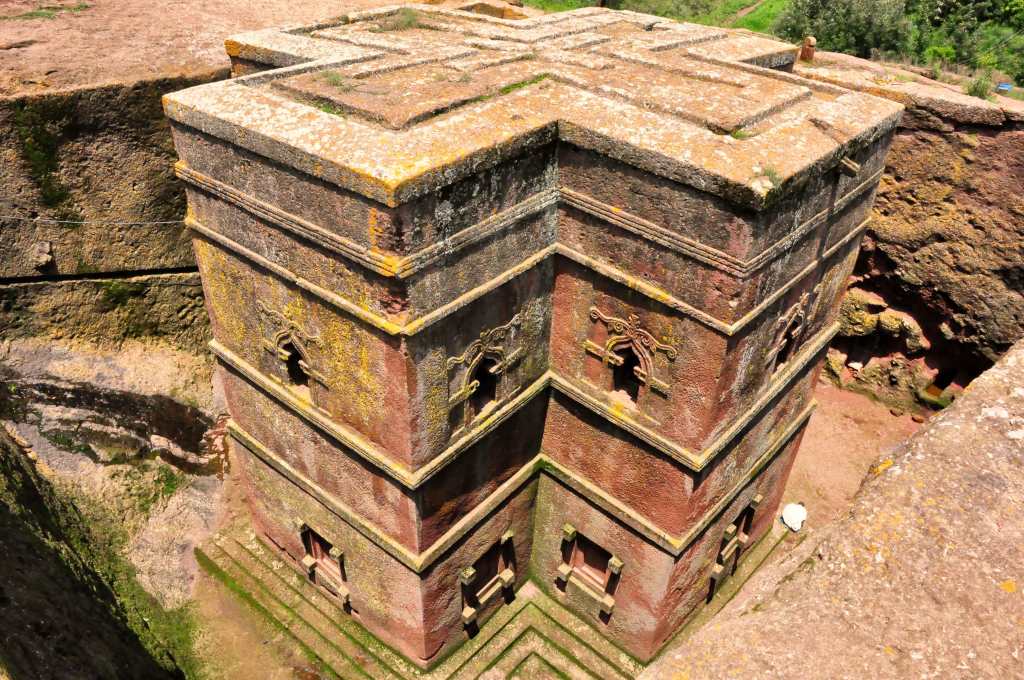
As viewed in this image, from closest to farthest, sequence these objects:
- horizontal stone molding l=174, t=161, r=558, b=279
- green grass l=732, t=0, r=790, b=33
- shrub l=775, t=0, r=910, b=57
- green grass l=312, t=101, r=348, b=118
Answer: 1. horizontal stone molding l=174, t=161, r=558, b=279
2. green grass l=312, t=101, r=348, b=118
3. shrub l=775, t=0, r=910, b=57
4. green grass l=732, t=0, r=790, b=33

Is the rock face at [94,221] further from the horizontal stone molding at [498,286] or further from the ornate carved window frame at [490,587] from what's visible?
the ornate carved window frame at [490,587]

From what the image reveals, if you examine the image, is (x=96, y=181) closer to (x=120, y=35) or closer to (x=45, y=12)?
(x=120, y=35)

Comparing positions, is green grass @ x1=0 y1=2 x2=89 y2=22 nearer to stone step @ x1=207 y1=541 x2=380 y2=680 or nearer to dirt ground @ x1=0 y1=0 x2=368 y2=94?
dirt ground @ x1=0 y1=0 x2=368 y2=94

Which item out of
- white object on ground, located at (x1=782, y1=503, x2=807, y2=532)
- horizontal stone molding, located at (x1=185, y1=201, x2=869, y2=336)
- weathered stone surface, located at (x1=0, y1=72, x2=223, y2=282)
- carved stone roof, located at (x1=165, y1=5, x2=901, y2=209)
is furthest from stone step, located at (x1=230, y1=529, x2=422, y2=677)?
carved stone roof, located at (x1=165, y1=5, x2=901, y2=209)

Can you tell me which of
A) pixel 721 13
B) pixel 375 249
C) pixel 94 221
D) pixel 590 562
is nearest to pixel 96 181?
pixel 94 221

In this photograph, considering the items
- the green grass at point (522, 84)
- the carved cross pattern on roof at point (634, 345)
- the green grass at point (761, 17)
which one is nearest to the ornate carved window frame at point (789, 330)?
the carved cross pattern on roof at point (634, 345)

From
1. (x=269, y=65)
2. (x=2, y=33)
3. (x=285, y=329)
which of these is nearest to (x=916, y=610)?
(x=285, y=329)
